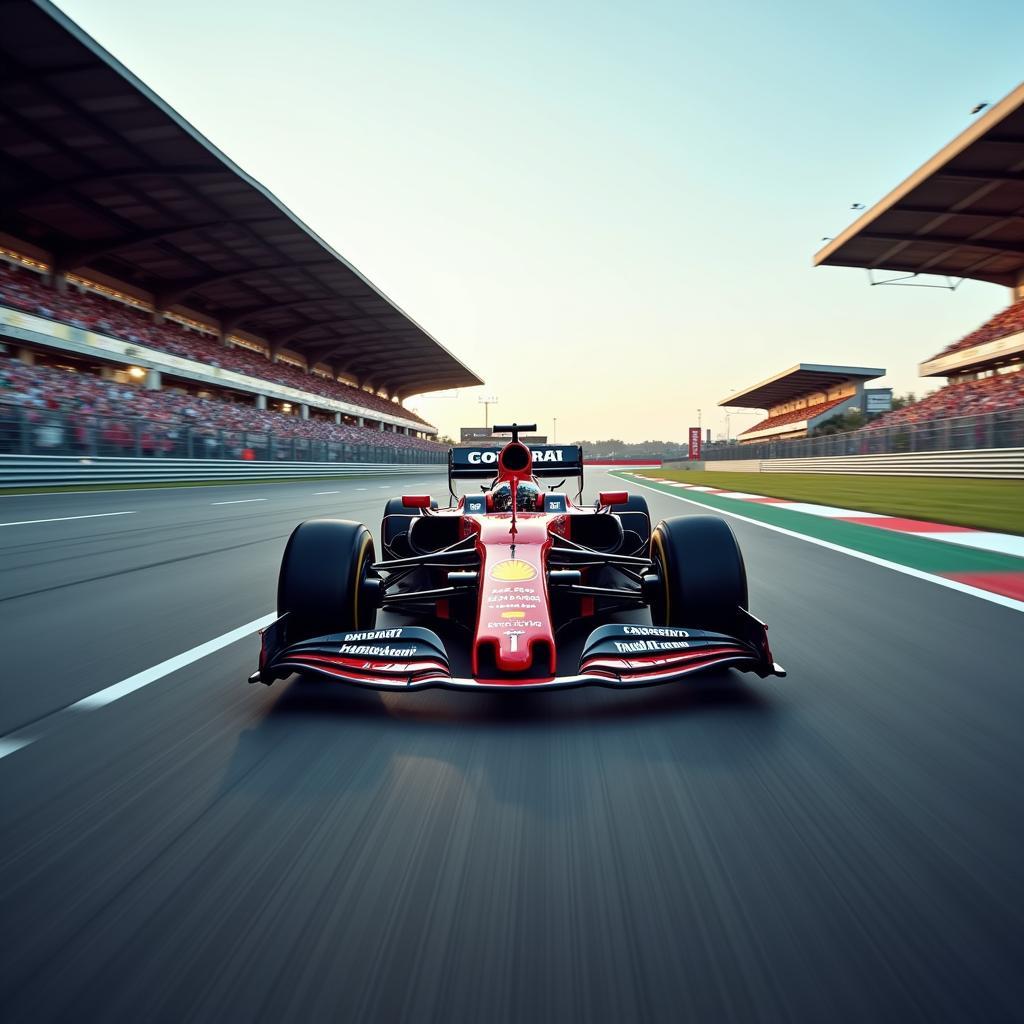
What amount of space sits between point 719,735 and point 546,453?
185 inches

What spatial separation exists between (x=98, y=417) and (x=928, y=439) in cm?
2570

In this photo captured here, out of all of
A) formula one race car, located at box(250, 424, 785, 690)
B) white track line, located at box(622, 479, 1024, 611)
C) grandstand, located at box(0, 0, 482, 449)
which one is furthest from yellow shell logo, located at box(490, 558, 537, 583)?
grandstand, located at box(0, 0, 482, 449)

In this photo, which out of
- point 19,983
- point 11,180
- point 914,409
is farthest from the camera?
point 914,409

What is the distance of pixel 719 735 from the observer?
2490 millimetres

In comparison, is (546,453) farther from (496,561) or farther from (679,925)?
(679,925)

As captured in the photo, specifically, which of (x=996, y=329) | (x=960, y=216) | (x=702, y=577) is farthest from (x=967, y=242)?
(x=702, y=577)

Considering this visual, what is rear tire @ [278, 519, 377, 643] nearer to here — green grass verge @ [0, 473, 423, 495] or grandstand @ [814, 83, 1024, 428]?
green grass verge @ [0, 473, 423, 495]

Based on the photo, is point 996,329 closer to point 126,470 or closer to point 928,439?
point 928,439

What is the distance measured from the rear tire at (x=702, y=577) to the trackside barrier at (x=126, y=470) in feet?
53.8

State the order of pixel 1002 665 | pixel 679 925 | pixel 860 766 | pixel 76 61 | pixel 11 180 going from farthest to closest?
pixel 11 180 → pixel 76 61 → pixel 1002 665 → pixel 860 766 → pixel 679 925

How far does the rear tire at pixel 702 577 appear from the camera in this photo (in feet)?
11.1

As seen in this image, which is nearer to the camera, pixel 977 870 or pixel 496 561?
pixel 977 870

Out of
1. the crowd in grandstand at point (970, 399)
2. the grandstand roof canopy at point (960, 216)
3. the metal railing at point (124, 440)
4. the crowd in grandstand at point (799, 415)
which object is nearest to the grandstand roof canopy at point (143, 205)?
the metal railing at point (124, 440)

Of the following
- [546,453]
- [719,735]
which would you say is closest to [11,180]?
[546,453]
